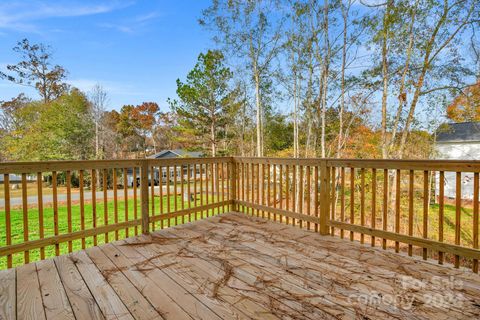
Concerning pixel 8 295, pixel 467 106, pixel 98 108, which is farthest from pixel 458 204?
pixel 98 108

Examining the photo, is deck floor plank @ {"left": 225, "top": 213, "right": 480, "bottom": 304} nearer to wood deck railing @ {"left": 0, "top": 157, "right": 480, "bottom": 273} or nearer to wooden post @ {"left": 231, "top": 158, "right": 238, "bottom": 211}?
wood deck railing @ {"left": 0, "top": 157, "right": 480, "bottom": 273}

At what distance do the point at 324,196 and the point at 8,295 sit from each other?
10.5 feet

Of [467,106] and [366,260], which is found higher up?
[467,106]

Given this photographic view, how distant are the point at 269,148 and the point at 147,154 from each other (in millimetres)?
15974

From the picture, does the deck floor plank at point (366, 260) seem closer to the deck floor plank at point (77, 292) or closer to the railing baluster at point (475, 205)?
the railing baluster at point (475, 205)

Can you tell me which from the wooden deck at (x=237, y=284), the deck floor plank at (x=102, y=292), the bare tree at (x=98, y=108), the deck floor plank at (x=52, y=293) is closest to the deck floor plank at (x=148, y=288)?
the wooden deck at (x=237, y=284)

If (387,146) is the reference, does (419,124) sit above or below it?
above

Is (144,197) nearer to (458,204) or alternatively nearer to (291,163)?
(291,163)

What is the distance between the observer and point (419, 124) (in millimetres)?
7578

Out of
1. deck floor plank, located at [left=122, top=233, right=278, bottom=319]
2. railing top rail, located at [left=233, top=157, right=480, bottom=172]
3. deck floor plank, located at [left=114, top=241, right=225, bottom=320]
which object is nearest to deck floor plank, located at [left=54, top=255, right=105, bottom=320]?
deck floor plank, located at [left=114, top=241, right=225, bottom=320]

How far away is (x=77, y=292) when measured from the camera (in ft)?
6.15

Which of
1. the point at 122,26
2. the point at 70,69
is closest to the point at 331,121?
the point at 122,26

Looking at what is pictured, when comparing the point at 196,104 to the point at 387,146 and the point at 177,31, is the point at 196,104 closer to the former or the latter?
the point at 177,31

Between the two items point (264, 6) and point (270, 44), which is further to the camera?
point (270, 44)
